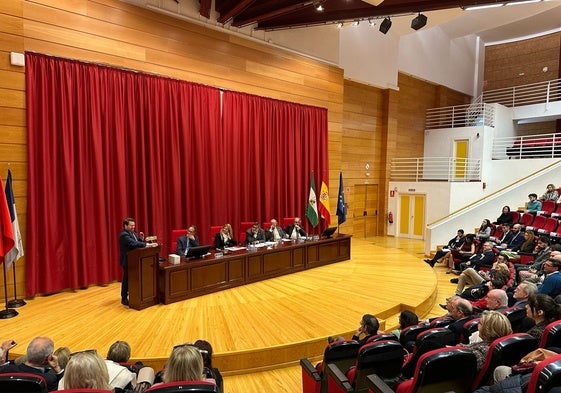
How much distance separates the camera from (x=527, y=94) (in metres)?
13.8

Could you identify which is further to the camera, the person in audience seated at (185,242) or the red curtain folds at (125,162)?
the person in audience seated at (185,242)

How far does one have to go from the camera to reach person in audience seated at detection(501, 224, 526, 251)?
24.4 ft

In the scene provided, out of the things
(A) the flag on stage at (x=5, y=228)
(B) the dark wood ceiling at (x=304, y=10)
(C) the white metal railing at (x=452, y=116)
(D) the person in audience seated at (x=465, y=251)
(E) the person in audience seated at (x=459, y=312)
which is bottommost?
(D) the person in audience seated at (x=465, y=251)

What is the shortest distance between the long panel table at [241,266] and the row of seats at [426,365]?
2812 mm

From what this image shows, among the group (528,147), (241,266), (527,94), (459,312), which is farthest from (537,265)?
(527,94)

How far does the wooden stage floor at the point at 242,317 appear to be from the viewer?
4035 millimetres

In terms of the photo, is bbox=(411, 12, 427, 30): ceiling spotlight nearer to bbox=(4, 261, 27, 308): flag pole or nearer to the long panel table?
the long panel table

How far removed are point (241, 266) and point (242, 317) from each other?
1.40 metres

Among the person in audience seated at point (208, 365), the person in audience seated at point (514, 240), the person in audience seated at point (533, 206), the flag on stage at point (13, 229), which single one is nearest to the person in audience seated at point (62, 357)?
the person in audience seated at point (208, 365)

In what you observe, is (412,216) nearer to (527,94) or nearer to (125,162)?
(527,94)

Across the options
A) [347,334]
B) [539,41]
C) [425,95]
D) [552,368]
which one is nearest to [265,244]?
[347,334]

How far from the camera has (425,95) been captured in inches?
567

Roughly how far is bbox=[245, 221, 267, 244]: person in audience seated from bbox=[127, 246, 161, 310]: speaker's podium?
215 cm

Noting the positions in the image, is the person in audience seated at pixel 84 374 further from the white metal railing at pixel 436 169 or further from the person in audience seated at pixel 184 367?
the white metal railing at pixel 436 169
